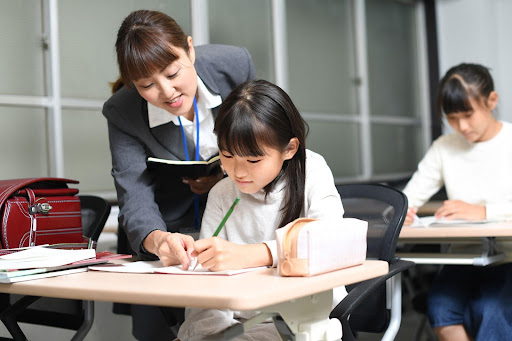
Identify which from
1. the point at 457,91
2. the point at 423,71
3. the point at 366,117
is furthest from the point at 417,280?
the point at 423,71

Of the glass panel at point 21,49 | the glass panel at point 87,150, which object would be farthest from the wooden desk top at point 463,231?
the glass panel at point 21,49

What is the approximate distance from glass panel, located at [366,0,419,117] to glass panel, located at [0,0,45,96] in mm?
3089

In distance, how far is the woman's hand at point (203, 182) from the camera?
1.69 metres

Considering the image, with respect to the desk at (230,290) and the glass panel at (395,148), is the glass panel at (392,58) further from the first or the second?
the desk at (230,290)

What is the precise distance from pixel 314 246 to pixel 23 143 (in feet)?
5.89

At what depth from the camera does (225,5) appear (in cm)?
357

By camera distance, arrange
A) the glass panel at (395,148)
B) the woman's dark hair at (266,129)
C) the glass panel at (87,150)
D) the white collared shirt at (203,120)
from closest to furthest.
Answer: the woman's dark hair at (266,129) < the white collared shirt at (203,120) < the glass panel at (87,150) < the glass panel at (395,148)

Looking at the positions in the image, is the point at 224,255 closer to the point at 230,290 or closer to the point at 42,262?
the point at 230,290

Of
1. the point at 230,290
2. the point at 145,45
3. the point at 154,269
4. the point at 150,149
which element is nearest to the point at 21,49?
the point at 150,149

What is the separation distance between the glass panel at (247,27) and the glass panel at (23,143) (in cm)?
117

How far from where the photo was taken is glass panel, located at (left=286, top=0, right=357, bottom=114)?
4.32 m

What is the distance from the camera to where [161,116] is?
172cm

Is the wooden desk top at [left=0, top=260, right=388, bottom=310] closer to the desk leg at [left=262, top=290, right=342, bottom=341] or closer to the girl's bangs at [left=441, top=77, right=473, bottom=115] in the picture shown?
the desk leg at [left=262, top=290, right=342, bottom=341]

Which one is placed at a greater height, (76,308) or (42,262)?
(42,262)
